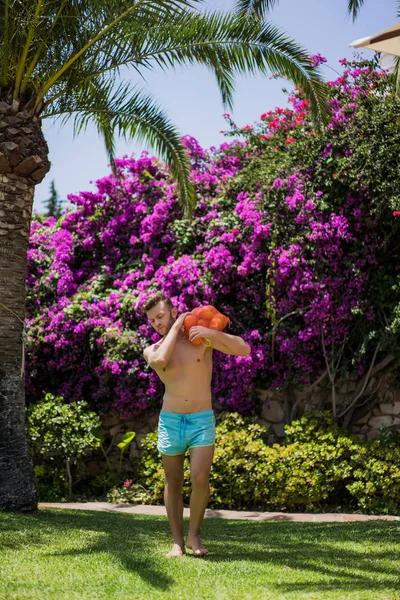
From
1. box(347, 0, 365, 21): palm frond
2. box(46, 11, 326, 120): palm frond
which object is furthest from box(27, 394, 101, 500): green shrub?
box(347, 0, 365, 21): palm frond

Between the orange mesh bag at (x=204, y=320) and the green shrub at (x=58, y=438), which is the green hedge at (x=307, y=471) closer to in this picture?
the green shrub at (x=58, y=438)

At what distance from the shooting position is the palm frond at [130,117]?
9656 mm

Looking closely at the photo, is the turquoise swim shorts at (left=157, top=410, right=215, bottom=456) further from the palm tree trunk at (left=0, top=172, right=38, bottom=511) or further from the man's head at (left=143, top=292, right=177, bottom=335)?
the palm tree trunk at (left=0, top=172, right=38, bottom=511)

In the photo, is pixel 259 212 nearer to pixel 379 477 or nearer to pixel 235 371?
pixel 235 371

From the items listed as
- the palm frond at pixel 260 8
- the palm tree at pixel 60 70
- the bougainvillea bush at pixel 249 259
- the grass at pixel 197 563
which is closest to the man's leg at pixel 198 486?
the grass at pixel 197 563

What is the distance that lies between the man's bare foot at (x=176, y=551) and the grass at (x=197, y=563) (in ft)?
0.21

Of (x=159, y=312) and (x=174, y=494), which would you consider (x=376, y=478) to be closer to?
(x=174, y=494)

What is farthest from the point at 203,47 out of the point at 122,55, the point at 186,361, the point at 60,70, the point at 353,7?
the point at 186,361

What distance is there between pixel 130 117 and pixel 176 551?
21.9 ft

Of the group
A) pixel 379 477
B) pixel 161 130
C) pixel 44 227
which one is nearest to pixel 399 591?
pixel 379 477

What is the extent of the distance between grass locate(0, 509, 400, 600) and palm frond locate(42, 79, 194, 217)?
5.31 metres

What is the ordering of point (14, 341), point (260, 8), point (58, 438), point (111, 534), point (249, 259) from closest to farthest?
1. point (111, 534)
2. point (14, 341)
3. point (249, 259)
4. point (58, 438)
5. point (260, 8)

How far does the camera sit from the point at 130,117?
33.1ft

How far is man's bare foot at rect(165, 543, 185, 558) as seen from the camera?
486 centimetres
